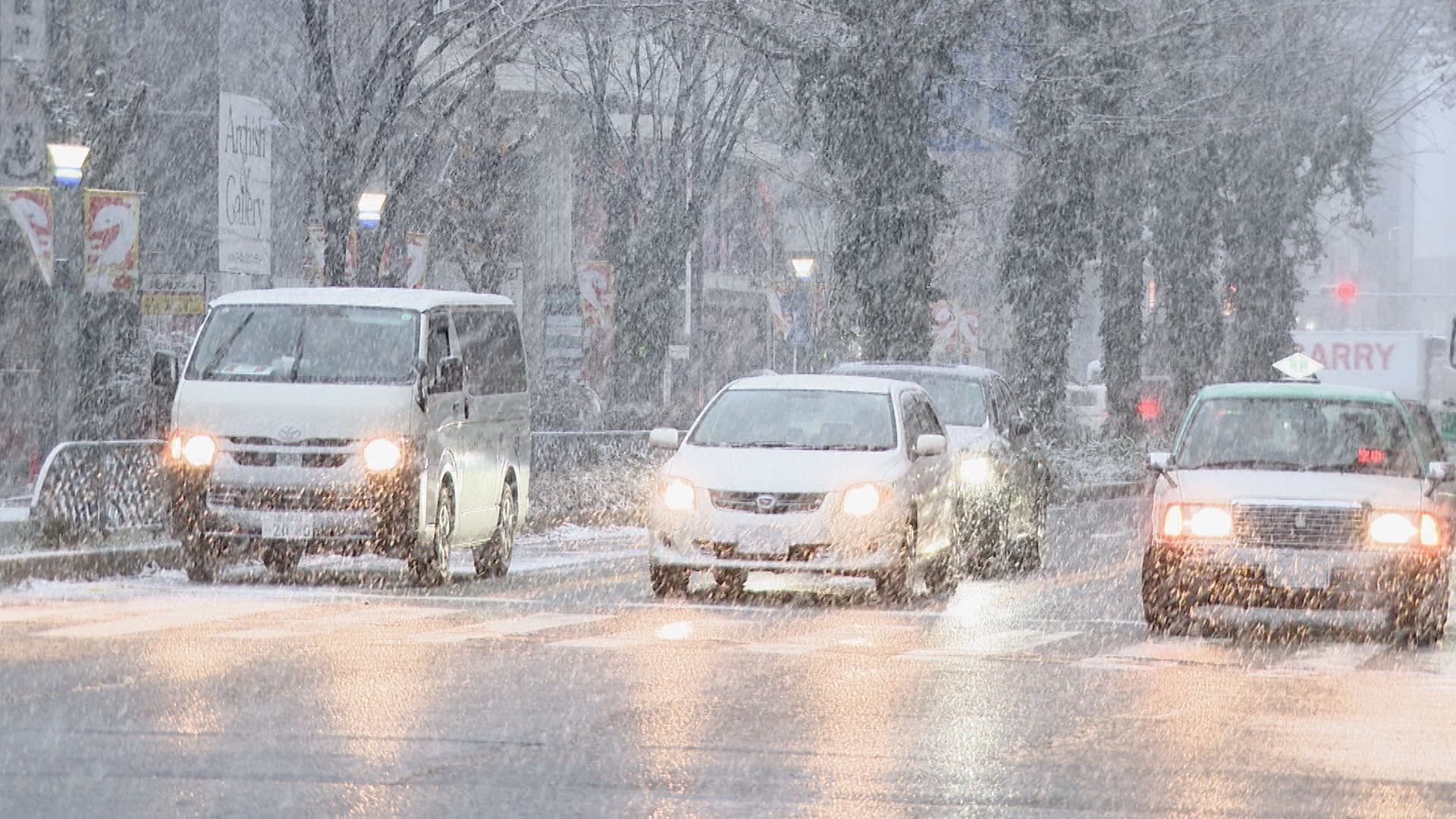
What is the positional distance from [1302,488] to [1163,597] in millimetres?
1060

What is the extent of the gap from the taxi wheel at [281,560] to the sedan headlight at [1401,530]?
782 centimetres

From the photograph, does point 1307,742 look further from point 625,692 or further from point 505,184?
point 505,184

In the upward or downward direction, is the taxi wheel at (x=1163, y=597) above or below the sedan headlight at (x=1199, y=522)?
below

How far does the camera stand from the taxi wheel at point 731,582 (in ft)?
58.9

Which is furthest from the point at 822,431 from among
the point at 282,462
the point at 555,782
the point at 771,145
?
the point at 771,145

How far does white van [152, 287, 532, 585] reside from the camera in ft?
57.6

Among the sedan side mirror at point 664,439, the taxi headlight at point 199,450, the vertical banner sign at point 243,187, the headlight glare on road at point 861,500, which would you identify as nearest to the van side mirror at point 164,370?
the taxi headlight at point 199,450

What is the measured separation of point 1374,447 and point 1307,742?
597 centimetres

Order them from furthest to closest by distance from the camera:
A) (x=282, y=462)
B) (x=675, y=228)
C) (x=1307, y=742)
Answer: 1. (x=675, y=228)
2. (x=282, y=462)
3. (x=1307, y=742)

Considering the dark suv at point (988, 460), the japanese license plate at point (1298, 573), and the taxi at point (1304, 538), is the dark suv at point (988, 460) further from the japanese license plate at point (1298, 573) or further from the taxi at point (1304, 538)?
the japanese license plate at point (1298, 573)

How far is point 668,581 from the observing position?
17531 mm

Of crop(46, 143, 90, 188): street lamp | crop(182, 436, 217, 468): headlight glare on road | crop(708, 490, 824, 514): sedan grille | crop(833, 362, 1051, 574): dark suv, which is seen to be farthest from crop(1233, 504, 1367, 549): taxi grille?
crop(46, 143, 90, 188): street lamp

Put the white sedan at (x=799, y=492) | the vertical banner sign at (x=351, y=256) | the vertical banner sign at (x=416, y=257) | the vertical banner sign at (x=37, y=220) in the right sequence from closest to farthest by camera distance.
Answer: the white sedan at (x=799, y=492), the vertical banner sign at (x=37, y=220), the vertical banner sign at (x=351, y=256), the vertical banner sign at (x=416, y=257)

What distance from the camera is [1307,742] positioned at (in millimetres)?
10531
